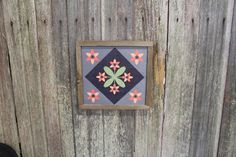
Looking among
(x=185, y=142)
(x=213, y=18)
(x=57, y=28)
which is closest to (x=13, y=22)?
(x=57, y=28)

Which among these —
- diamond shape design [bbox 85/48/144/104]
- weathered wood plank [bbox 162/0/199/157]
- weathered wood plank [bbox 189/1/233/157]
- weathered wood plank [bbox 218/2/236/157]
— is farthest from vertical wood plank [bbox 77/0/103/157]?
weathered wood plank [bbox 218/2/236/157]

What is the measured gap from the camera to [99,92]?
111 centimetres

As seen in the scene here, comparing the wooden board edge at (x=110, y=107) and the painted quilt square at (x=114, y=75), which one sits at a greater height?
the painted quilt square at (x=114, y=75)

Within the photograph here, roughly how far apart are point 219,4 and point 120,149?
33.5 inches

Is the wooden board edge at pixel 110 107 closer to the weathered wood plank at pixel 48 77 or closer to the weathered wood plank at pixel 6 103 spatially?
the weathered wood plank at pixel 48 77

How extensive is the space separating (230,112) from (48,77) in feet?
3.02

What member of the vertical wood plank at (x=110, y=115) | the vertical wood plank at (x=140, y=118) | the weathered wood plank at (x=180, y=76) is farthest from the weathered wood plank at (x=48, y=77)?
the weathered wood plank at (x=180, y=76)

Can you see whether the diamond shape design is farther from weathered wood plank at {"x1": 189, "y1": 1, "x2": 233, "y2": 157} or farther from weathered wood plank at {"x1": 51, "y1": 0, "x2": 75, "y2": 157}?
weathered wood plank at {"x1": 189, "y1": 1, "x2": 233, "y2": 157}

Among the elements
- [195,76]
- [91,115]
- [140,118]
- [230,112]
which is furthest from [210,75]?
[91,115]

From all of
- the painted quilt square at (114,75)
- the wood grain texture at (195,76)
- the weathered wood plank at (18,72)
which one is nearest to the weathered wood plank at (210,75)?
the wood grain texture at (195,76)

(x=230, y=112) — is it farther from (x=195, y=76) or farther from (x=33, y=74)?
(x=33, y=74)

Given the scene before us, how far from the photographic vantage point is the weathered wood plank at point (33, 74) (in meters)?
1.06

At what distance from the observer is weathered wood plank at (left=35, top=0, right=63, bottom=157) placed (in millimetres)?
1061

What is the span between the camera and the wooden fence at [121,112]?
1.04 meters
